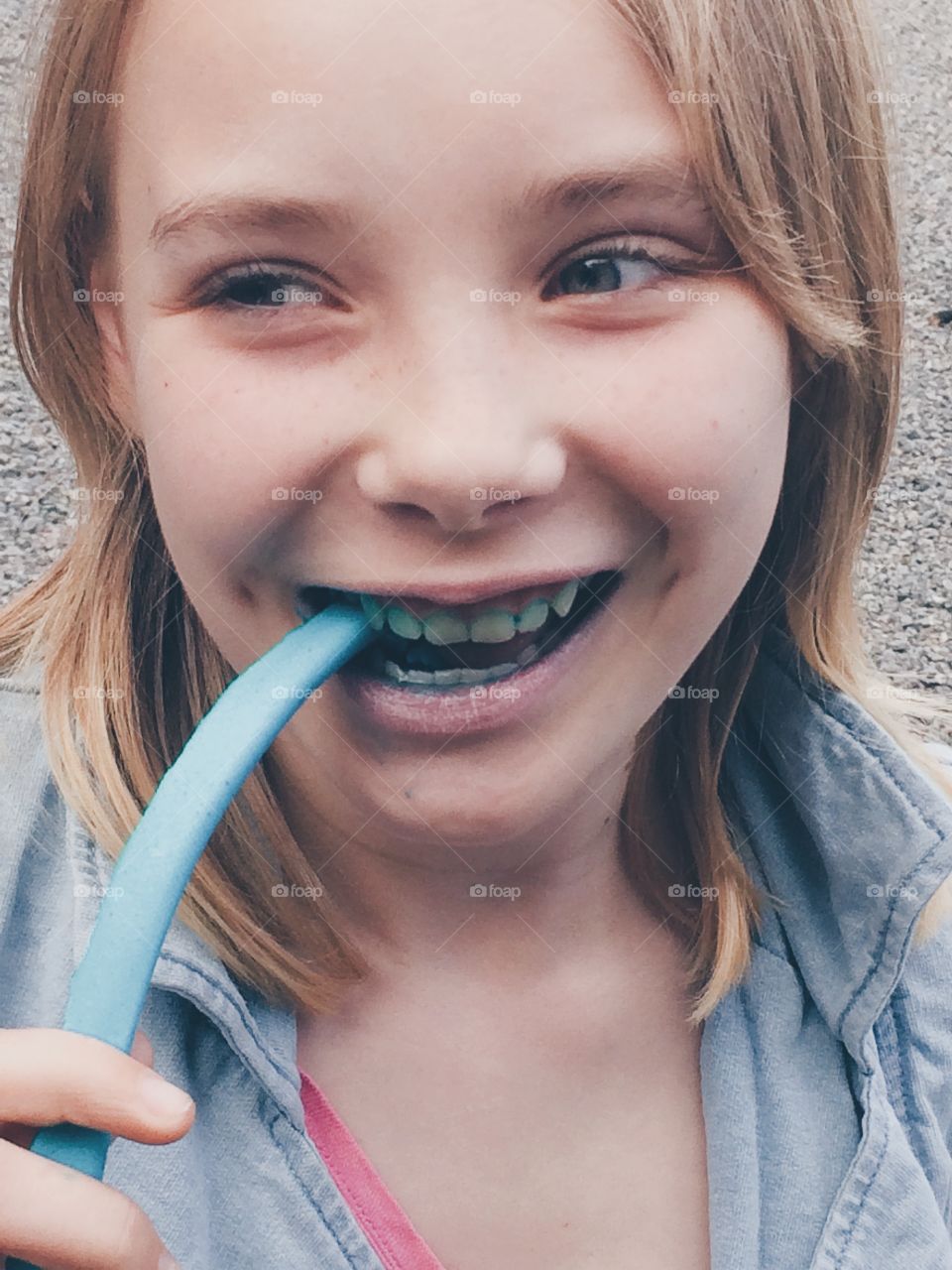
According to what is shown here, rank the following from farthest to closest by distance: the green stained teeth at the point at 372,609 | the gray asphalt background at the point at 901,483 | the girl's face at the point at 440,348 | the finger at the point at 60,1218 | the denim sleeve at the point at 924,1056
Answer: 1. the gray asphalt background at the point at 901,483
2. the denim sleeve at the point at 924,1056
3. the green stained teeth at the point at 372,609
4. the girl's face at the point at 440,348
5. the finger at the point at 60,1218

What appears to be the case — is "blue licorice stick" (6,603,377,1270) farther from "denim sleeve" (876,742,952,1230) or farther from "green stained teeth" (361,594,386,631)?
"denim sleeve" (876,742,952,1230)

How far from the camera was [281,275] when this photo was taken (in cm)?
66

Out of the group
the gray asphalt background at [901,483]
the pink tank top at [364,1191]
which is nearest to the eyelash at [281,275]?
the pink tank top at [364,1191]

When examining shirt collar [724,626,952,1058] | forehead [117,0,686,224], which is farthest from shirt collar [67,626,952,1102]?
forehead [117,0,686,224]

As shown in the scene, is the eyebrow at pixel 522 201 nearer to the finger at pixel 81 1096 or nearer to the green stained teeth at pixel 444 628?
the green stained teeth at pixel 444 628

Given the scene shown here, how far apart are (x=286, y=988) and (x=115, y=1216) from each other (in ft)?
1.00

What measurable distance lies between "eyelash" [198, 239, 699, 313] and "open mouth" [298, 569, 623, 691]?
0.50ft

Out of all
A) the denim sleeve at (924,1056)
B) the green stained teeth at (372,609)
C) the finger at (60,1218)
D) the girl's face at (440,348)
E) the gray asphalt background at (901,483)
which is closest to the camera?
the finger at (60,1218)

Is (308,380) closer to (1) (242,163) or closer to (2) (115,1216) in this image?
(1) (242,163)

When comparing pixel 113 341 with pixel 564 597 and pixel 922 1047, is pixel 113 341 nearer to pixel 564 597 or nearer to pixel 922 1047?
pixel 564 597

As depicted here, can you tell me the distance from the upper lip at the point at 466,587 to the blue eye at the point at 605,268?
146mm

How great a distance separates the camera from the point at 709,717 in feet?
3.21

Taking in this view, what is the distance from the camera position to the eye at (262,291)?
0.65 metres

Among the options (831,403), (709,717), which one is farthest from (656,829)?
(831,403)
